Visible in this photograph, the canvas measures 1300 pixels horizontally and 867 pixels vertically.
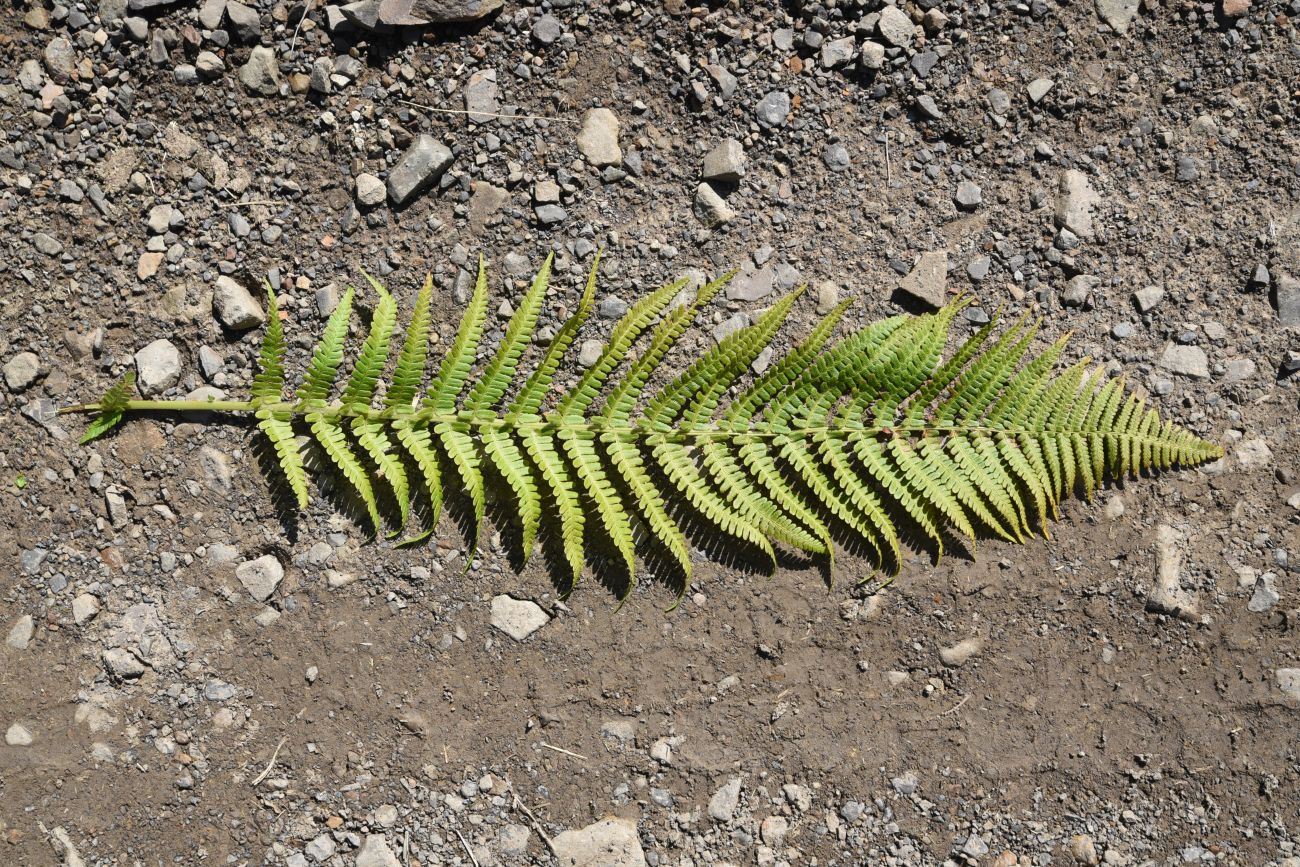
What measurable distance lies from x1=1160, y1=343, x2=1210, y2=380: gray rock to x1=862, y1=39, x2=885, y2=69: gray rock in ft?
5.67

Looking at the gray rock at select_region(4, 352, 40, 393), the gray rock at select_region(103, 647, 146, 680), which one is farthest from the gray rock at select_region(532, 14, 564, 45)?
the gray rock at select_region(103, 647, 146, 680)

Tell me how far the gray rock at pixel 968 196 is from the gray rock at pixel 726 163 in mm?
922

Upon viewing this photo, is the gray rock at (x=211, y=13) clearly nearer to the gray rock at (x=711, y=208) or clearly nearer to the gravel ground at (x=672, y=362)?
the gravel ground at (x=672, y=362)

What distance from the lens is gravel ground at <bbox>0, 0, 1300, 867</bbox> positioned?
144 inches

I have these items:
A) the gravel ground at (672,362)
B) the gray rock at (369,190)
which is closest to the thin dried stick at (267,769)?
the gravel ground at (672,362)

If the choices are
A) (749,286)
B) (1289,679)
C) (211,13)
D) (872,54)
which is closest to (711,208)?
(749,286)

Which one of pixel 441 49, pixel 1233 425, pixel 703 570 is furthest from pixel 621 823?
pixel 441 49

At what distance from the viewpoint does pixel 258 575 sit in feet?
12.1

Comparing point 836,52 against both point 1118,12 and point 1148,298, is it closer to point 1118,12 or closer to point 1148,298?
point 1118,12

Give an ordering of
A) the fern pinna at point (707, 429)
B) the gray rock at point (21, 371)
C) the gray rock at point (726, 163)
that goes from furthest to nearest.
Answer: the gray rock at point (726, 163) < the gray rock at point (21, 371) < the fern pinna at point (707, 429)

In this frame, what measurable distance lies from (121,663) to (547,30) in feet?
10.3

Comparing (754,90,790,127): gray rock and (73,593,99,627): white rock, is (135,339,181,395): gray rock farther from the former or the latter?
(754,90,790,127): gray rock

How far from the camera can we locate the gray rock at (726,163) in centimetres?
373

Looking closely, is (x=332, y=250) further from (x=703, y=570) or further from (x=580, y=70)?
(x=703, y=570)
